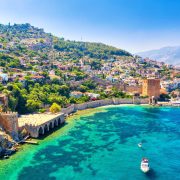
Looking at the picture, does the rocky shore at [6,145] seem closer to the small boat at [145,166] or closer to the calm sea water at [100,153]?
the calm sea water at [100,153]

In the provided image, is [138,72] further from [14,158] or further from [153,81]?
[14,158]

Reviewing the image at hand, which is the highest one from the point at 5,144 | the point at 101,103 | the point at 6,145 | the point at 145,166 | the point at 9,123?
the point at 101,103

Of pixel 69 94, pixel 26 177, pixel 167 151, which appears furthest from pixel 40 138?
pixel 69 94

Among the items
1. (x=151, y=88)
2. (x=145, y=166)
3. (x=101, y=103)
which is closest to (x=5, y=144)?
(x=145, y=166)

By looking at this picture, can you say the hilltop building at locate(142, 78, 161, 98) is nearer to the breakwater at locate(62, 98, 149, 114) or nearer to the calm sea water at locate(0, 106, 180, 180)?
the breakwater at locate(62, 98, 149, 114)

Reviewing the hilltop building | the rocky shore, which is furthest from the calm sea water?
the hilltop building

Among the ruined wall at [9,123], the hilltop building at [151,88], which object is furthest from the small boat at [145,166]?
the hilltop building at [151,88]

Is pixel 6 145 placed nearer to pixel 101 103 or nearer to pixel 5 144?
pixel 5 144

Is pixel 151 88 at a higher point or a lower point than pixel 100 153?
higher

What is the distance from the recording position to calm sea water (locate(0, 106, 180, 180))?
36.8m

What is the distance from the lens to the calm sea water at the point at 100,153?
3681 centimetres

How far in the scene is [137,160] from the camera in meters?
41.8

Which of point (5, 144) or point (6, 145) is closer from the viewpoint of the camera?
point (5, 144)

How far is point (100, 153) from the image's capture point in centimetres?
4509
